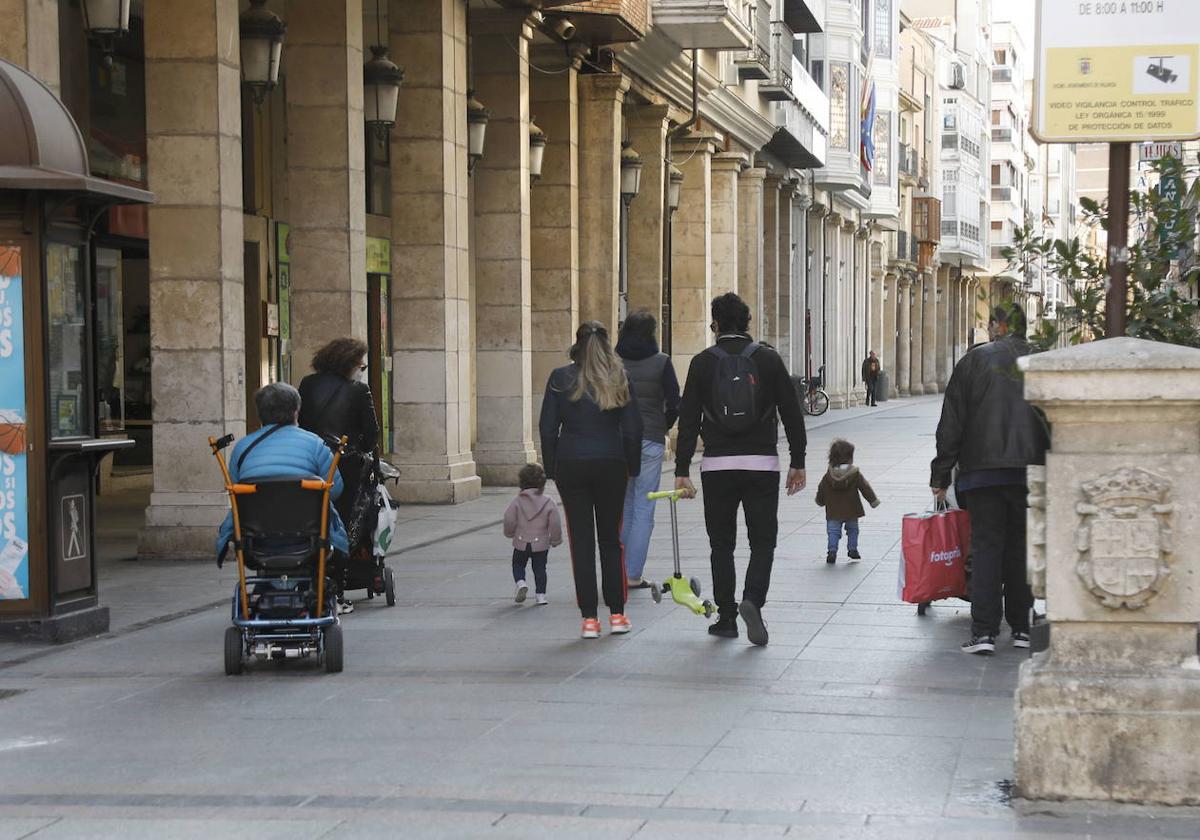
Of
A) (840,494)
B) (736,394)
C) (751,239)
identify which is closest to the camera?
(736,394)

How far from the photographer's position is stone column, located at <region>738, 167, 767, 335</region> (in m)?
41.4

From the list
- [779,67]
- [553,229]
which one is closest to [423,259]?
[553,229]

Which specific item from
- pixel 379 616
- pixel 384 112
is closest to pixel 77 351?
pixel 379 616

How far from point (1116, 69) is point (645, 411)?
5.44 m

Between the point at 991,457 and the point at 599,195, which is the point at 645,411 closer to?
the point at 991,457

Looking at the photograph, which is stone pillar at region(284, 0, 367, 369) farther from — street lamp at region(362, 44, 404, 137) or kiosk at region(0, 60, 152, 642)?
kiosk at region(0, 60, 152, 642)

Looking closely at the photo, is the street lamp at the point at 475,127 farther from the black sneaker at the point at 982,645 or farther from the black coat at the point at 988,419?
the black sneaker at the point at 982,645

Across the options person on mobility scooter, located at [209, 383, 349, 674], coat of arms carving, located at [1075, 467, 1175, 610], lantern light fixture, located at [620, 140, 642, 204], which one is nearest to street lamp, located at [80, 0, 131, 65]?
person on mobility scooter, located at [209, 383, 349, 674]

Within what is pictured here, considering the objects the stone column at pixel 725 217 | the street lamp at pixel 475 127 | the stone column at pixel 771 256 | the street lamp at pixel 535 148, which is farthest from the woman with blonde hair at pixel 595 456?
the stone column at pixel 771 256

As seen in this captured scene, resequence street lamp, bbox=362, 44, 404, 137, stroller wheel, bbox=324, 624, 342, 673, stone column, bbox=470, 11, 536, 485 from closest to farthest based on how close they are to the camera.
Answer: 1. stroller wheel, bbox=324, 624, 342, 673
2. street lamp, bbox=362, 44, 404, 137
3. stone column, bbox=470, 11, 536, 485

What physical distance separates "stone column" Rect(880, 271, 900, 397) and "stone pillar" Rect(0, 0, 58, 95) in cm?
6599

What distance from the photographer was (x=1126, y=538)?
262 inches

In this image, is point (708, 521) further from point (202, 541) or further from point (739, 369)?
point (202, 541)

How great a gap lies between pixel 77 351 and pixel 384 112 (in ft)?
26.8
